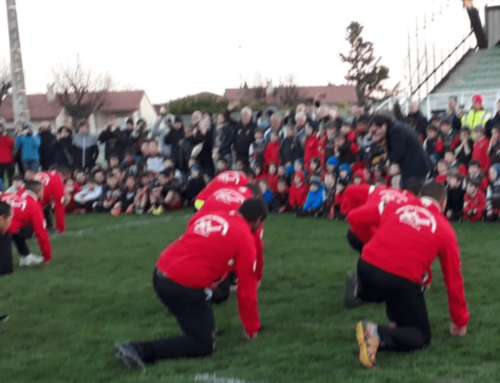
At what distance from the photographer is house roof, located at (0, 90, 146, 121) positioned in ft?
205

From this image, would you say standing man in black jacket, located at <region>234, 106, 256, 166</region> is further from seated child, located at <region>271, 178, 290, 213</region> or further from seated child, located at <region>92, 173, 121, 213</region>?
seated child, located at <region>92, 173, 121, 213</region>

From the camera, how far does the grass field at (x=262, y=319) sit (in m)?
5.73

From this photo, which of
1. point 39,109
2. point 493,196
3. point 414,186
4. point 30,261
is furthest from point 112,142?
point 39,109

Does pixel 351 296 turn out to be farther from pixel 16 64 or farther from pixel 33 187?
pixel 16 64

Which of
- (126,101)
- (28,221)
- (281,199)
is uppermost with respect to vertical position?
(126,101)

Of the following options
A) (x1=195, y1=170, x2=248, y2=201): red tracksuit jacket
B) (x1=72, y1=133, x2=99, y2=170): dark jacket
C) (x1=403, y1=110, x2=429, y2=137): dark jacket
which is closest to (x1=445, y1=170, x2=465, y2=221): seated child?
(x1=403, y1=110, x2=429, y2=137): dark jacket

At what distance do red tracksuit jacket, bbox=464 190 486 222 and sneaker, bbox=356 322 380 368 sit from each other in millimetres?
7871

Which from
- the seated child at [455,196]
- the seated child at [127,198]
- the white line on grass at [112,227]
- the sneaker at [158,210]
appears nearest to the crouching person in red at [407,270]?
the seated child at [455,196]

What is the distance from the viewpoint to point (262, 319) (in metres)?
7.35

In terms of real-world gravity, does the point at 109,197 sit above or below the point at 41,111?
below

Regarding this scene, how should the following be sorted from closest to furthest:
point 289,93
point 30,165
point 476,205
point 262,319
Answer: point 262,319 → point 476,205 → point 30,165 → point 289,93

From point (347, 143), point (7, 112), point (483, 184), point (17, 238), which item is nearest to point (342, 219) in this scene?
point (347, 143)

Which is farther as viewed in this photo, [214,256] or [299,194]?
[299,194]

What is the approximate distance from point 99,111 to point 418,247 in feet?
197
